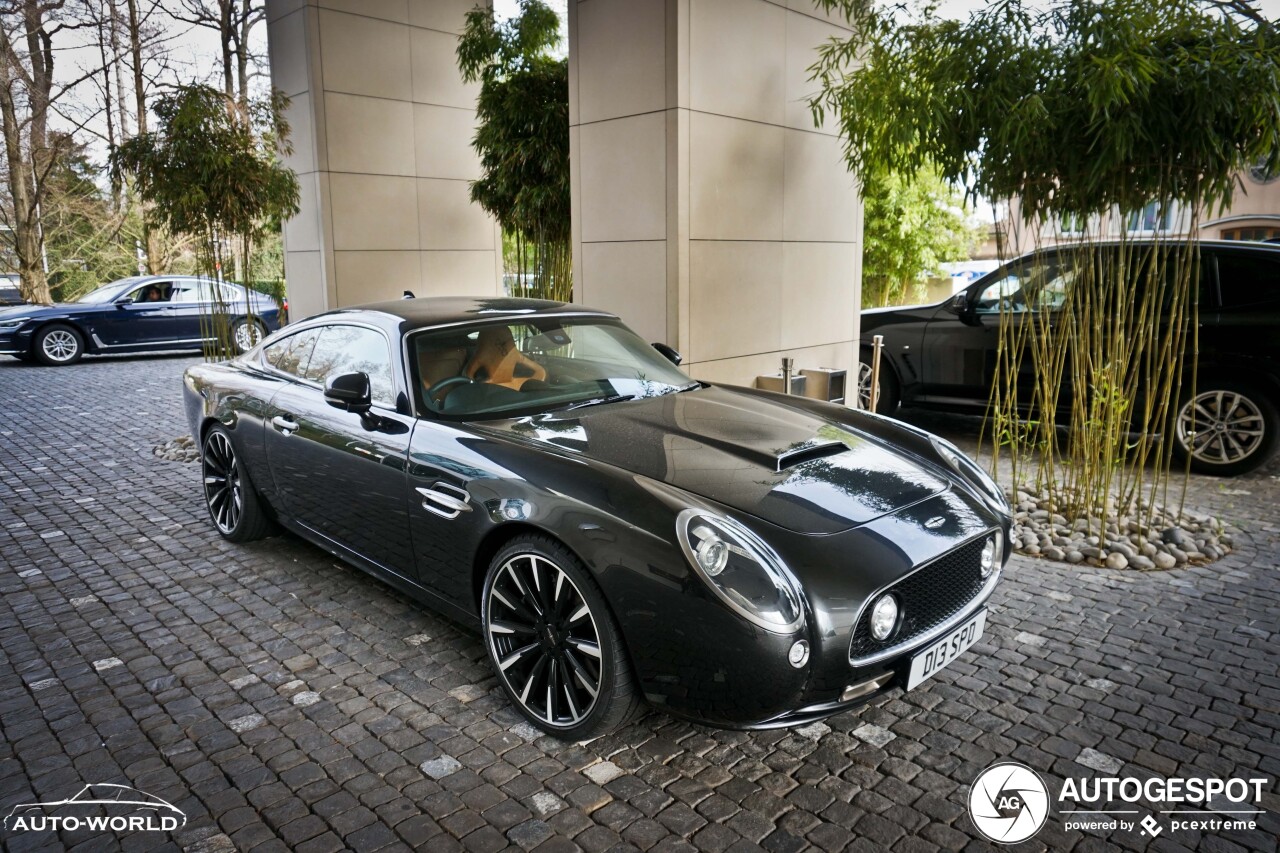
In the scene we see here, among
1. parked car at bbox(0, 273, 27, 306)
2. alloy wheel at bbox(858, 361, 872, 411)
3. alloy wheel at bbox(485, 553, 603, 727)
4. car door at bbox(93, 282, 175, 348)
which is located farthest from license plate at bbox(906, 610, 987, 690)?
parked car at bbox(0, 273, 27, 306)

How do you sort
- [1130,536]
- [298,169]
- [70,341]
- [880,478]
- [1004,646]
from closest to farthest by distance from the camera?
[880,478], [1004,646], [1130,536], [298,169], [70,341]

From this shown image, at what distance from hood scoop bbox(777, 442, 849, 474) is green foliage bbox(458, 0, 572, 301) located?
5292 millimetres

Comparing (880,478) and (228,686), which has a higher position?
(880,478)

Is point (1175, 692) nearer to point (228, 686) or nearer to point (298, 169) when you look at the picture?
point (228, 686)

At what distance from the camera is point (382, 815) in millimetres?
2590

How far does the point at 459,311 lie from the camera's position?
4.00 meters

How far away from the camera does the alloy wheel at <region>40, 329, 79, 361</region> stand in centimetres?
1340

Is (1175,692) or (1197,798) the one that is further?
(1175,692)

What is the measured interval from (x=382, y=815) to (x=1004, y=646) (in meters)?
2.51

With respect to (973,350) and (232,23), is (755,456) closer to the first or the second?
(973,350)

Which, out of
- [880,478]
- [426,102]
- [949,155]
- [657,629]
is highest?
[426,102]

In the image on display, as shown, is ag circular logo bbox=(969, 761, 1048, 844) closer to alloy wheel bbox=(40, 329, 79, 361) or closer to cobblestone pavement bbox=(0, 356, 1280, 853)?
cobblestone pavement bbox=(0, 356, 1280, 853)

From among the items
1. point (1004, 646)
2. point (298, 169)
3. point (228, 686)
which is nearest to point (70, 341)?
point (298, 169)

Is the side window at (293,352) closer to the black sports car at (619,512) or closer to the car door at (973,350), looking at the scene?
the black sports car at (619,512)
